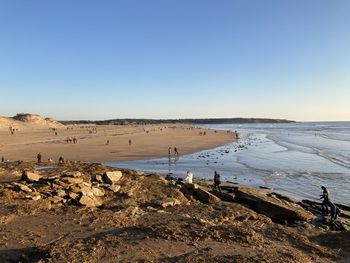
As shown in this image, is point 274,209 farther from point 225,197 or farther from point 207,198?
point 207,198

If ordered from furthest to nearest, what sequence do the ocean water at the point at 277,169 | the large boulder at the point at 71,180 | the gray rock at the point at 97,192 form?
the ocean water at the point at 277,169, the large boulder at the point at 71,180, the gray rock at the point at 97,192

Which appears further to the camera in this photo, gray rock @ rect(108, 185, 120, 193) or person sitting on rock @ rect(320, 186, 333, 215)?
person sitting on rock @ rect(320, 186, 333, 215)

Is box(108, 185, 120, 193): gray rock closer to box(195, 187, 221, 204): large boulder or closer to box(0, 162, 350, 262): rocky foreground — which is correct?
box(0, 162, 350, 262): rocky foreground

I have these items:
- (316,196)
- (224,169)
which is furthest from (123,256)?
(224,169)

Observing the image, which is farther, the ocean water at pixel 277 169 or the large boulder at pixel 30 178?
the ocean water at pixel 277 169

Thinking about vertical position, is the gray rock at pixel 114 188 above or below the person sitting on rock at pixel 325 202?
above

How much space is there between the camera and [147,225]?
484 inches

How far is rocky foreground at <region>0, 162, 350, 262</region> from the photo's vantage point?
1020cm

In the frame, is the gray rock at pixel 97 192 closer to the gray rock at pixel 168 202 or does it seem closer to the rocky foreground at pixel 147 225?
the rocky foreground at pixel 147 225

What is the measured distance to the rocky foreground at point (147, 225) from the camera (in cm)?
1020

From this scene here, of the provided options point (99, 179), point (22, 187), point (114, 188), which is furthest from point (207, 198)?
point (22, 187)

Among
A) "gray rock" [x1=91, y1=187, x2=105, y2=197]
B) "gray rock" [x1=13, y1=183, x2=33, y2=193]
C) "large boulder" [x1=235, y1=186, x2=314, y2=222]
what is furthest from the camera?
"large boulder" [x1=235, y1=186, x2=314, y2=222]

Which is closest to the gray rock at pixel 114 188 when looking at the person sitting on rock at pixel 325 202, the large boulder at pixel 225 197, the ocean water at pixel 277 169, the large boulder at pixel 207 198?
the large boulder at pixel 207 198

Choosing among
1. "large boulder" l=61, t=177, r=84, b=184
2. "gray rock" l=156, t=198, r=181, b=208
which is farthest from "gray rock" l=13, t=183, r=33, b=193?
"gray rock" l=156, t=198, r=181, b=208
